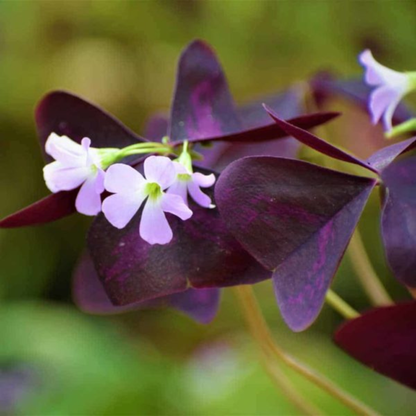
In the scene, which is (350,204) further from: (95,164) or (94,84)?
(94,84)

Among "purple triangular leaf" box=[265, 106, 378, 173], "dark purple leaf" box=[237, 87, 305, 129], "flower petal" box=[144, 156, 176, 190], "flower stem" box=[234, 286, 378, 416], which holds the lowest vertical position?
"flower stem" box=[234, 286, 378, 416]

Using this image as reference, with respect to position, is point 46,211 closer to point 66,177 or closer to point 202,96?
point 66,177

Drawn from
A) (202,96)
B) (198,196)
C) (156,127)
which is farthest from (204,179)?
(156,127)

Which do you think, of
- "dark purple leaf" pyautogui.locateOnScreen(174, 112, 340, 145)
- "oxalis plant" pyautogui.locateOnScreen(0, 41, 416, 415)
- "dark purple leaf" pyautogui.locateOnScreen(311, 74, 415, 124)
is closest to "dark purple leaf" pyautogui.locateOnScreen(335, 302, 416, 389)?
"oxalis plant" pyautogui.locateOnScreen(0, 41, 416, 415)

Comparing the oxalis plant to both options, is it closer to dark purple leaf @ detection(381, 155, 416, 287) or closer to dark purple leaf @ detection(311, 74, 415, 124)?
dark purple leaf @ detection(381, 155, 416, 287)

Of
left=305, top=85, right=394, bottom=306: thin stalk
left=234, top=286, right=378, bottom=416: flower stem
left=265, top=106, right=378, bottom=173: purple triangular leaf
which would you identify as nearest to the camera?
left=265, top=106, right=378, bottom=173: purple triangular leaf

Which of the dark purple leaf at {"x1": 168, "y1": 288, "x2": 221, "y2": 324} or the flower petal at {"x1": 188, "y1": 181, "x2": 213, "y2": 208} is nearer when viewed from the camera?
the flower petal at {"x1": 188, "y1": 181, "x2": 213, "y2": 208}

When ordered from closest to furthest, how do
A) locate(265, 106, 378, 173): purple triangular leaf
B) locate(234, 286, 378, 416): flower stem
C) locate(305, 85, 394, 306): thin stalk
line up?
locate(265, 106, 378, 173): purple triangular leaf, locate(234, 286, 378, 416): flower stem, locate(305, 85, 394, 306): thin stalk
